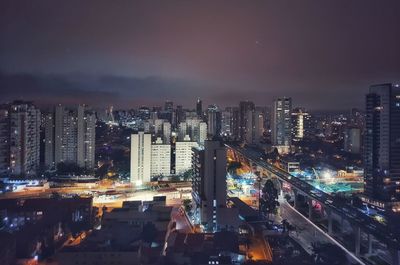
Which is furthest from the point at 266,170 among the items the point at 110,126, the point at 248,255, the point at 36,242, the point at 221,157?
the point at 110,126

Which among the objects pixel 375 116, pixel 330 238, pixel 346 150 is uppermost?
pixel 375 116

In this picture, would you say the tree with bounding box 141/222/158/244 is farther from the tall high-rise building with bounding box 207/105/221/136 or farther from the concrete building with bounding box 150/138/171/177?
the tall high-rise building with bounding box 207/105/221/136

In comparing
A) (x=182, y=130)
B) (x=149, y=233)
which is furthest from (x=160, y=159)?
(x=149, y=233)

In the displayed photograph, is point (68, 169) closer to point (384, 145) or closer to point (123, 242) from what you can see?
point (123, 242)

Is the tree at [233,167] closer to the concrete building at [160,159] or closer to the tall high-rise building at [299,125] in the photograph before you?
the concrete building at [160,159]

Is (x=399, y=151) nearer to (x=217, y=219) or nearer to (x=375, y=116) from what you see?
(x=375, y=116)

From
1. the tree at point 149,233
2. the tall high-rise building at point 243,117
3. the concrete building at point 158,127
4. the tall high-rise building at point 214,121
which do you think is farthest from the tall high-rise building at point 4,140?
Answer: the tall high-rise building at point 243,117

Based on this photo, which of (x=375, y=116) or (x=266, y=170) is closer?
(x=375, y=116)

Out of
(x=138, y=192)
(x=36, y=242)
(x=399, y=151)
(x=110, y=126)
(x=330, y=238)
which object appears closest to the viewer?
(x=36, y=242)
